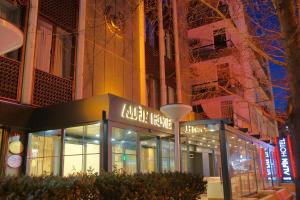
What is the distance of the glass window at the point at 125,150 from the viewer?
441 inches

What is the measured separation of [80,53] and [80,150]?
13.5 feet

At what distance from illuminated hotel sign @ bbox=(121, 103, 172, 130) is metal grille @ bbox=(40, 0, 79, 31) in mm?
4638

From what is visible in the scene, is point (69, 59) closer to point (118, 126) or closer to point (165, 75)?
point (118, 126)

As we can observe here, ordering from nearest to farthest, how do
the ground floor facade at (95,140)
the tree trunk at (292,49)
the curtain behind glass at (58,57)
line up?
1. the tree trunk at (292,49)
2. the ground floor facade at (95,140)
3. the curtain behind glass at (58,57)

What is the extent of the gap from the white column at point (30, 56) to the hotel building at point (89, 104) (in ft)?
0.11

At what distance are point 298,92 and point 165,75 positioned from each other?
13.8 meters

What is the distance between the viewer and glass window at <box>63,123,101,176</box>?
10773 millimetres

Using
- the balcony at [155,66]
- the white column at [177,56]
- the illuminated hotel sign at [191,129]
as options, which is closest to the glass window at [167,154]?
the illuminated hotel sign at [191,129]

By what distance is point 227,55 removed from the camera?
23.6 m

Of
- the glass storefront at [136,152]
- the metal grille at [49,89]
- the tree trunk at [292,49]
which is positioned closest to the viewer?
the tree trunk at [292,49]

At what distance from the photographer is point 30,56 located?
10.7m

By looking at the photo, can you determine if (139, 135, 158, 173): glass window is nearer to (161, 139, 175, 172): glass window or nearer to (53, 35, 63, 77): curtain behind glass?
(161, 139, 175, 172): glass window

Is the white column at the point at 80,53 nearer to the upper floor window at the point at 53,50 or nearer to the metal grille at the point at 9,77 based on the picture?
the upper floor window at the point at 53,50

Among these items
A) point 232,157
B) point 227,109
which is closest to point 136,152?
point 232,157
